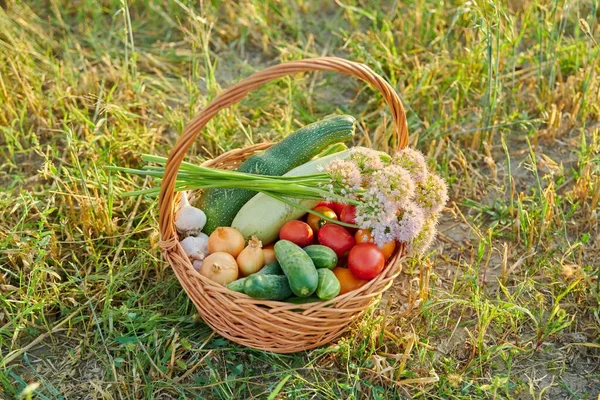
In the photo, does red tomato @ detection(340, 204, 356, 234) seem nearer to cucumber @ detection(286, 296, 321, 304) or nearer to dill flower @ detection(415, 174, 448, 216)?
dill flower @ detection(415, 174, 448, 216)

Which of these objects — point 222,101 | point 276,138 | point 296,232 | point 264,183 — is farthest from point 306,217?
point 276,138

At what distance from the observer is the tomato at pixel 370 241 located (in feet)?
9.46

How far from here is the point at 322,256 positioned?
9.39 ft

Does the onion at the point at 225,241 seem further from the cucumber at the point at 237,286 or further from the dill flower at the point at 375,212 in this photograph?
the dill flower at the point at 375,212

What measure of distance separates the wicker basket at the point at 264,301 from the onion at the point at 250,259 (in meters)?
0.18

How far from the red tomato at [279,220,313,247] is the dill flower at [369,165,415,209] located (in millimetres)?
404

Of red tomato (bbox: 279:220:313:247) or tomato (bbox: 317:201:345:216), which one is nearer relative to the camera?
red tomato (bbox: 279:220:313:247)

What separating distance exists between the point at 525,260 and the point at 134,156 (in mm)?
2108

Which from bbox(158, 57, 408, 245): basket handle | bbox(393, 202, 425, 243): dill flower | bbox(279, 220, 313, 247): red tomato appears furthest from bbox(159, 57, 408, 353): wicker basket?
bbox(279, 220, 313, 247): red tomato

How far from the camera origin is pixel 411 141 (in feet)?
13.3

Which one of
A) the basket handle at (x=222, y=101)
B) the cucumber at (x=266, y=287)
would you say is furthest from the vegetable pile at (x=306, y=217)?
the basket handle at (x=222, y=101)

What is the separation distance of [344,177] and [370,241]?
0.29m

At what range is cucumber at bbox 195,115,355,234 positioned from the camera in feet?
10.6

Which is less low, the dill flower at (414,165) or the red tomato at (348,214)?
the dill flower at (414,165)
